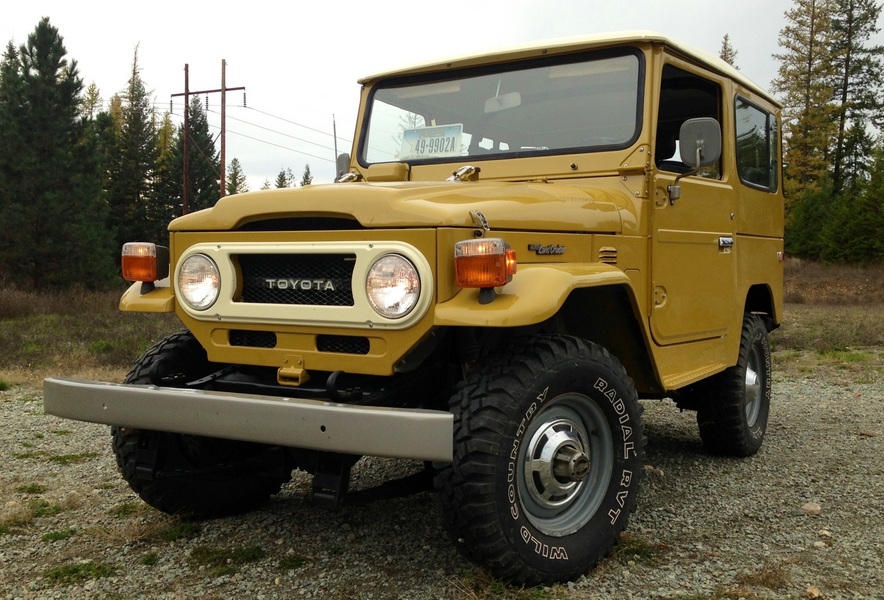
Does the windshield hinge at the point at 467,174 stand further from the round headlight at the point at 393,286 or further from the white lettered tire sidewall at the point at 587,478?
the white lettered tire sidewall at the point at 587,478

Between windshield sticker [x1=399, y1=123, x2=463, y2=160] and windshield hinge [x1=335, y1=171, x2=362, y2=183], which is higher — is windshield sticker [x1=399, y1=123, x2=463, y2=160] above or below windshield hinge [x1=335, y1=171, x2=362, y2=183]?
above

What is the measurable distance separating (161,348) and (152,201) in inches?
1749

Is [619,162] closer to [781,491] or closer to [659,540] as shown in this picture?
[659,540]

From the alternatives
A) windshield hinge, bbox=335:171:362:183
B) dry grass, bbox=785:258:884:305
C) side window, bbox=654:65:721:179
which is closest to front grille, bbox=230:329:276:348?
windshield hinge, bbox=335:171:362:183

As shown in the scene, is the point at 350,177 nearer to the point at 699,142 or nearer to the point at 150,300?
the point at 150,300

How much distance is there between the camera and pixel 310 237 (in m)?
3.16

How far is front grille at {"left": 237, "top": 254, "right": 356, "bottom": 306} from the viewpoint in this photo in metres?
3.14

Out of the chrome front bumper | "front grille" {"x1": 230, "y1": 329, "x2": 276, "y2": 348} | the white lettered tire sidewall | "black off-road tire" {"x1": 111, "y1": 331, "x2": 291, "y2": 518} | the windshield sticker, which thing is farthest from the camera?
the windshield sticker

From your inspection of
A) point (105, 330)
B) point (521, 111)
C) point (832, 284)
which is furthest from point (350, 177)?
point (832, 284)

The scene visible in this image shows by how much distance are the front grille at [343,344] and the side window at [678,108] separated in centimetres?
195

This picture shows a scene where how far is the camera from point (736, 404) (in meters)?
5.28

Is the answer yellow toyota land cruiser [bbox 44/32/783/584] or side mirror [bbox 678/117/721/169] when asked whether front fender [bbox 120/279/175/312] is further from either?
side mirror [bbox 678/117/721/169]

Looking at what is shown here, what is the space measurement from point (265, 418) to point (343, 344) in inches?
19.2

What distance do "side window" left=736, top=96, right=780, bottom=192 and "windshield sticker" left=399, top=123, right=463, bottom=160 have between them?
6.39ft
